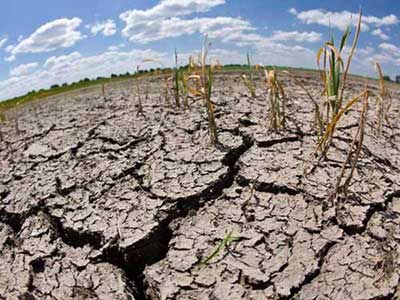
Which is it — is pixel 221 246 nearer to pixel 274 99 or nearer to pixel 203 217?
pixel 203 217

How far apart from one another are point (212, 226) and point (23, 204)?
3.46 feet

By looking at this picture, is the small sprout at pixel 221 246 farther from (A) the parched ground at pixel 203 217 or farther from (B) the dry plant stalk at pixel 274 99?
(B) the dry plant stalk at pixel 274 99

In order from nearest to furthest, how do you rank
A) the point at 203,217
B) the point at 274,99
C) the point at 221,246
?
the point at 221,246 < the point at 203,217 < the point at 274,99

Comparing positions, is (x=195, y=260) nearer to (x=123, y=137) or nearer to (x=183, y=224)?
(x=183, y=224)

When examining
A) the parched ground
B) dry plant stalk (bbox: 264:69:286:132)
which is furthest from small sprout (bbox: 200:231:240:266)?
dry plant stalk (bbox: 264:69:286:132)

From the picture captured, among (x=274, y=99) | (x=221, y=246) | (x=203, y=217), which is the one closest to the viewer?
(x=221, y=246)

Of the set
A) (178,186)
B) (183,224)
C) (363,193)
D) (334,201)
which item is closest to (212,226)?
(183,224)

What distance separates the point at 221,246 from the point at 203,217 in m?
0.24

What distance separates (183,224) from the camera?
198cm

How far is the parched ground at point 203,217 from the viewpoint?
1.66 metres

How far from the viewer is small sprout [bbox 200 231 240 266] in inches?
67.3

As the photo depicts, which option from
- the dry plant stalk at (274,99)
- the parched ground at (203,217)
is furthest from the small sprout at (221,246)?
the dry plant stalk at (274,99)

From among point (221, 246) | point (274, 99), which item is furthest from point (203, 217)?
point (274, 99)

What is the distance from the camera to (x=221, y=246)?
1775 millimetres
